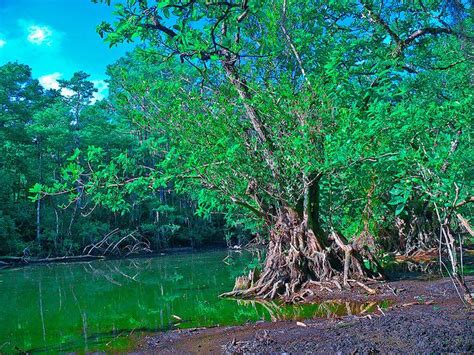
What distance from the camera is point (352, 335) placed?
17.6 ft

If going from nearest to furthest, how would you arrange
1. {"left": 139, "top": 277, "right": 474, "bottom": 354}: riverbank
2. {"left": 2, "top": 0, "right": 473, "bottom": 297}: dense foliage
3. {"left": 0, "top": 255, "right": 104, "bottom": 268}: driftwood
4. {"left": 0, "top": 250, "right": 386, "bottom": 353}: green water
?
{"left": 139, "top": 277, "right": 474, "bottom": 354}: riverbank, {"left": 0, "top": 250, "right": 386, "bottom": 353}: green water, {"left": 2, "top": 0, "right": 473, "bottom": 297}: dense foliage, {"left": 0, "top": 255, "right": 104, "bottom": 268}: driftwood

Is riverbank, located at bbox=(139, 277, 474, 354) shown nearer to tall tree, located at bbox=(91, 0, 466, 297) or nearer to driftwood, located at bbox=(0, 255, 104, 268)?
tall tree, located at bbox=(91, 0, 466, 297)

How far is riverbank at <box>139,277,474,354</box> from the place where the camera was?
4.83m

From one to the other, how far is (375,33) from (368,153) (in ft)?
13.5

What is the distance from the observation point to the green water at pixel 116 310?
7.33 meters

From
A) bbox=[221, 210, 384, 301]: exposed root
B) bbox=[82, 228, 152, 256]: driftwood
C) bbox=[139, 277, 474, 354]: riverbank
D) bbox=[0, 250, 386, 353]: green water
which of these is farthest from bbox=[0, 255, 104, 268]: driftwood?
bbox=[139, 277, 474, 354]: riverbank

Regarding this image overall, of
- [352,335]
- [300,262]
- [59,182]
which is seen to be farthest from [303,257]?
[59,182]

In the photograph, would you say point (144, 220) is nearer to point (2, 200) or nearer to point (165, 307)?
point (2, 200)

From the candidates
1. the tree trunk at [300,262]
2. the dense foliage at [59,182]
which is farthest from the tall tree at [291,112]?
the dense foliage at [59,182]

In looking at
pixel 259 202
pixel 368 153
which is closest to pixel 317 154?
pixel 368 153

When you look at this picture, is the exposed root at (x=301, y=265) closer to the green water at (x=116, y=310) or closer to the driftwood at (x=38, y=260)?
the green water at (x=116, y=310)

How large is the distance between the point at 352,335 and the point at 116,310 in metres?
5.87

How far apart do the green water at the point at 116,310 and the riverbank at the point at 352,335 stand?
604mm

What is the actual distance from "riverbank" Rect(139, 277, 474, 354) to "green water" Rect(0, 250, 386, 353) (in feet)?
1.98
